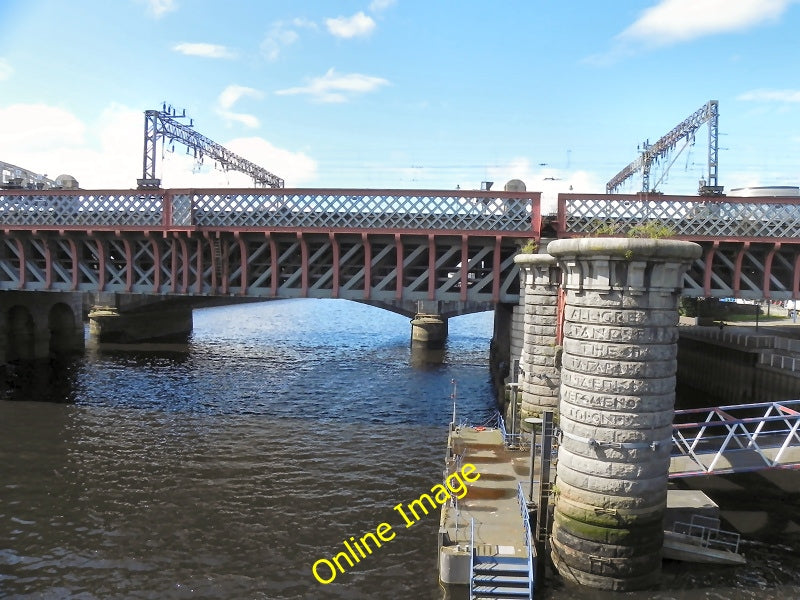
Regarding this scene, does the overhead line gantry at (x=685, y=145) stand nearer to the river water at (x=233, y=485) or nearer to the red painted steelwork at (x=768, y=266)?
the red painted steelwork at (x=768, y=266)

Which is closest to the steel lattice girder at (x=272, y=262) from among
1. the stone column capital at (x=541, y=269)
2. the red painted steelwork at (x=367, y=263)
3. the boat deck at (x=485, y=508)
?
the red painted steelwork at (x=367, y=263)

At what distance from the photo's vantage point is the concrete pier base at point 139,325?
2318 inches

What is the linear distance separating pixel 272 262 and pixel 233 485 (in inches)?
501

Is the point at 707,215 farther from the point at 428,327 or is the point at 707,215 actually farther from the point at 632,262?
the point at 428,327

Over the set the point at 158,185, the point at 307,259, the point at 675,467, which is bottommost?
the point at 675,467

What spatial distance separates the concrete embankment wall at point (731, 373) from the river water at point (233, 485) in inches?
491

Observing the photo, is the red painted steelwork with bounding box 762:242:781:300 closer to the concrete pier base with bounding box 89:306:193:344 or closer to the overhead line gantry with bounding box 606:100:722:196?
the overhead line gantry with bounding box 606:100:722:196

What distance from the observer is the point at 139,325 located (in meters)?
62.8

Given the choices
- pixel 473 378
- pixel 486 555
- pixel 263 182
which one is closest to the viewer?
pixel 486 555

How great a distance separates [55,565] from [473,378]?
111 ft

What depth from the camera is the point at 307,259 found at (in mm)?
31719

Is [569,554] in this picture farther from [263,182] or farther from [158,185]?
[263,182]

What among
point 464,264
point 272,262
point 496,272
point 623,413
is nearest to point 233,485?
point 272,262

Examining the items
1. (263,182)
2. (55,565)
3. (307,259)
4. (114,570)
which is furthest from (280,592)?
(263,182)
